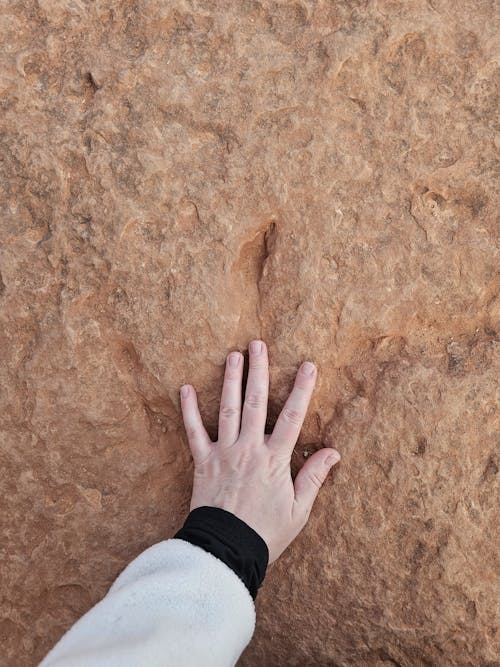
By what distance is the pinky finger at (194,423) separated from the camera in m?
1.61

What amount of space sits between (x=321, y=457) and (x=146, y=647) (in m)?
0.64

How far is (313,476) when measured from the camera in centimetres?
159

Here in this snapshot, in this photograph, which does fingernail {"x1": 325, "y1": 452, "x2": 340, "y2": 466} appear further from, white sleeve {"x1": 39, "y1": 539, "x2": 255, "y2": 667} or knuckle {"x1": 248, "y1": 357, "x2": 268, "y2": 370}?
white sleeve {"x1": 39, "y1": 539, "x2": 255, "y2": 667}

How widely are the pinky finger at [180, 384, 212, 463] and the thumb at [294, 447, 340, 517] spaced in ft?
0.77

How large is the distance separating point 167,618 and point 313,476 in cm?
54

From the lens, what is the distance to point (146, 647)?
109 centimetres

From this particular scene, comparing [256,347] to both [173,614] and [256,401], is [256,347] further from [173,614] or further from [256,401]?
[173,614]

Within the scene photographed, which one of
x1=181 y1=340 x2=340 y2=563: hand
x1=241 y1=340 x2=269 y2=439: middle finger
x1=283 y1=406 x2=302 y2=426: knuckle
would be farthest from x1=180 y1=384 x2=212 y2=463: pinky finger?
x1=283 y1=406 x2=302 y2=426: knuckle

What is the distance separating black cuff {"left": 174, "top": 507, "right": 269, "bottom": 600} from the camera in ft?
4.58

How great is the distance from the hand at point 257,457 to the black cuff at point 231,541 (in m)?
0.05

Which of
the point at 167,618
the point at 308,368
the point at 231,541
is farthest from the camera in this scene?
the point at 308,368

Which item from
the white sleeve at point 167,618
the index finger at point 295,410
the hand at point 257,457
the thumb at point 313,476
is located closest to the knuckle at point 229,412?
the hand at point 257,457

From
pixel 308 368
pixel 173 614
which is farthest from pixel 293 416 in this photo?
pixel 173 614

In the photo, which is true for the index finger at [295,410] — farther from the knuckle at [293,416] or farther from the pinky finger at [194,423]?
the pinky finger at [194,423]
